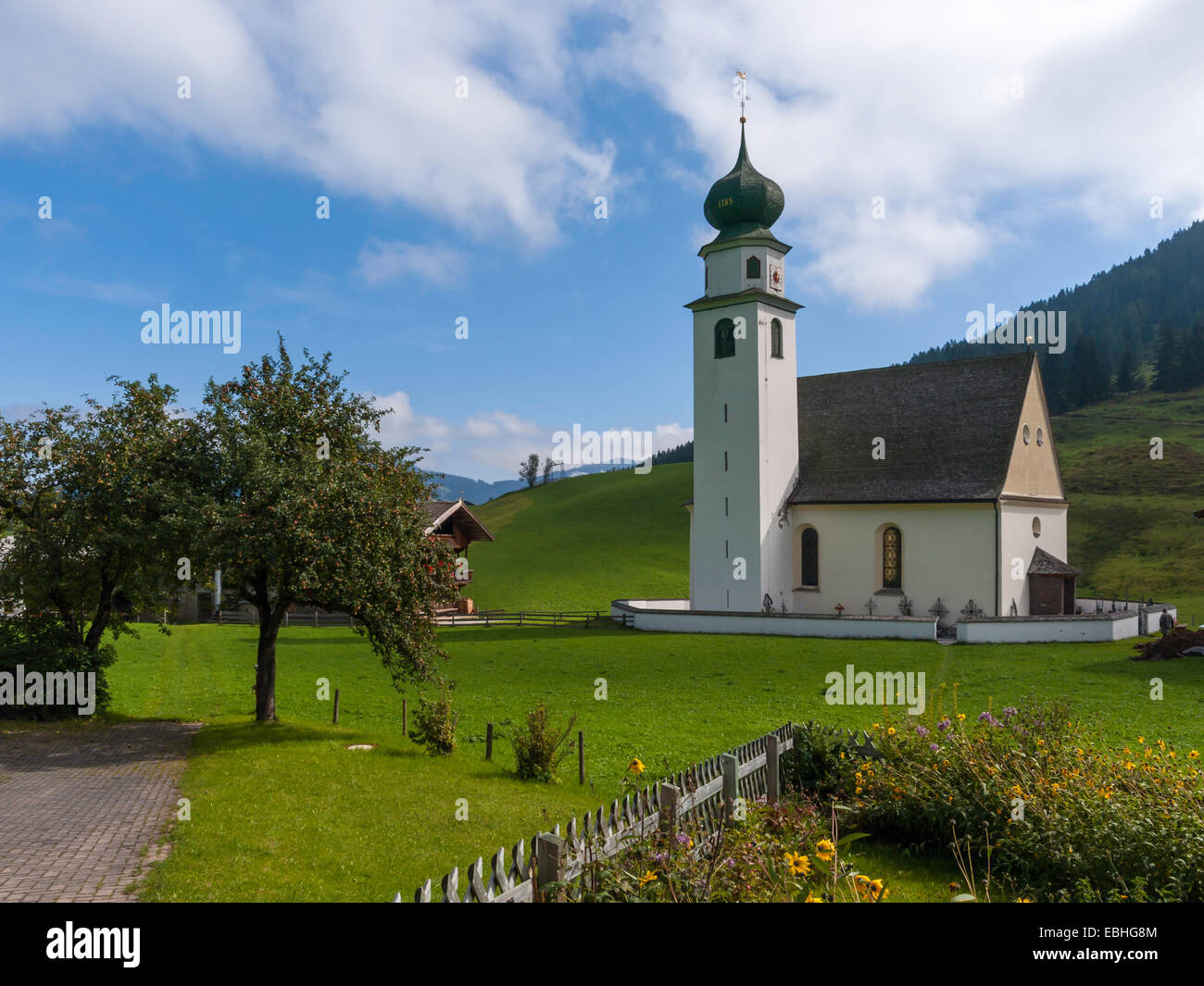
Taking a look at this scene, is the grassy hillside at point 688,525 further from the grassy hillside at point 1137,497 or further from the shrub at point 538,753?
the shrub at point 538,753

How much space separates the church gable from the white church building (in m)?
0.13

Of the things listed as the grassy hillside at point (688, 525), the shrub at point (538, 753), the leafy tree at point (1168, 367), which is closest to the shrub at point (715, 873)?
the shrub at point (538, 753)

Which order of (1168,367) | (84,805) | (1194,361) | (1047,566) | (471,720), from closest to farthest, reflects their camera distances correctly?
(84,805) < (471,720) < (1047,566) < (1194,361) < (1168,367)

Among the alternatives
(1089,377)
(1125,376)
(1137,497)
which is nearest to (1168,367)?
(1125,376)

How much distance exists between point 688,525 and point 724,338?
47.2m

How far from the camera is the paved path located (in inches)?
370

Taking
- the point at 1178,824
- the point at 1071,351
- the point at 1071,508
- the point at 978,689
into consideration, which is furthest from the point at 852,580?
the point at 1071,351

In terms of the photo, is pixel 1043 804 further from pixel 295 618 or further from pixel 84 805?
pixel 295 618

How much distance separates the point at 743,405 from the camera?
42.2m

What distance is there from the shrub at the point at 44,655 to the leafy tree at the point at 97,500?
24 centimetres

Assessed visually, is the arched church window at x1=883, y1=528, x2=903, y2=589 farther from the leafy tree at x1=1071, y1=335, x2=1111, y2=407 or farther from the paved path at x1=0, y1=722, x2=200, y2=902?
the leafy tree at x1=1071, y1=335, x2=1111, y2=407

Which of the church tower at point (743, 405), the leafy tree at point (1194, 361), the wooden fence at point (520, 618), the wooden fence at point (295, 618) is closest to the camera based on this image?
the church tower at point (743, 405)

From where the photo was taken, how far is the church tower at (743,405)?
41.5 m

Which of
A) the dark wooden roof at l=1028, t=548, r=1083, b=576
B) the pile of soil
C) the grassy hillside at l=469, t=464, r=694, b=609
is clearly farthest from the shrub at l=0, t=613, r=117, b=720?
the grassy hillside at l=469, t=464, r=694, b=609
